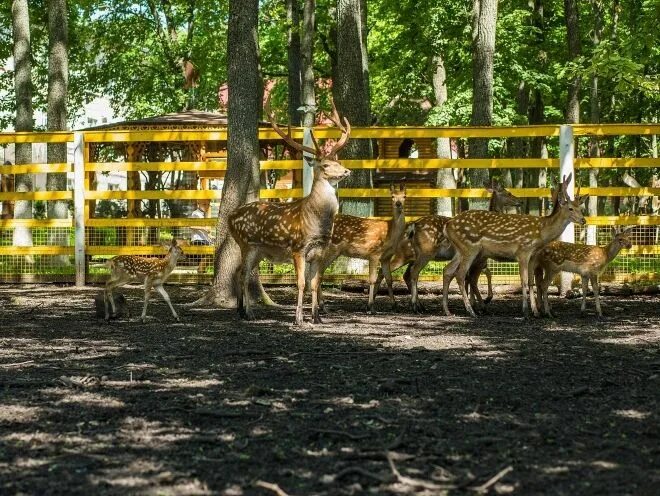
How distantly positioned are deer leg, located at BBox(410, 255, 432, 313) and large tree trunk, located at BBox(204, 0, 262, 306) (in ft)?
7.04

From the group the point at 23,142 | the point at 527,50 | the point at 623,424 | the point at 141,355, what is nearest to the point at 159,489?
the point at 623,424

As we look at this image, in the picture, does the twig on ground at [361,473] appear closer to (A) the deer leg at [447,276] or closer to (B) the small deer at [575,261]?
(A) the deer leg at [447,276]

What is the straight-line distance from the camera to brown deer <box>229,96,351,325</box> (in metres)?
12.3

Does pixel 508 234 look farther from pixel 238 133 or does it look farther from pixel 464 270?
pixel 238 133

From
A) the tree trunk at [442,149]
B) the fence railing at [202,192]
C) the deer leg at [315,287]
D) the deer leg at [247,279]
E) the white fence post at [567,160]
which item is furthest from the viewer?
the tree trunk at [442,149]

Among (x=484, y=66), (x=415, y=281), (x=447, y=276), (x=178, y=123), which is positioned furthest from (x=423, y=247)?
(x=178, y=123)

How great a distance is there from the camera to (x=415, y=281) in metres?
13.9

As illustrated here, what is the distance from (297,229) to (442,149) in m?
19.0

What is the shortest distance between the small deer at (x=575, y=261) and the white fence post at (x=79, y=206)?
24.8ft

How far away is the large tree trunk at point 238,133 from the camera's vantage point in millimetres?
14141

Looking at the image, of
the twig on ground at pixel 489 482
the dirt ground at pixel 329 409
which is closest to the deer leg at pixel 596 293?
the dirt ground at pixel 329 409


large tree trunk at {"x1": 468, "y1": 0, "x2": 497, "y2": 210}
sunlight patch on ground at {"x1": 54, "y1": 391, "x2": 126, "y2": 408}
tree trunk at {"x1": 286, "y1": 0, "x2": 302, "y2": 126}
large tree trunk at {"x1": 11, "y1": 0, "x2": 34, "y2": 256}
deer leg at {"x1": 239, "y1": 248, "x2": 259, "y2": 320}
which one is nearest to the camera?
sunlight patch on ground at {"x1": 54, "y1": 391, "x2": 126, "y2": 408}

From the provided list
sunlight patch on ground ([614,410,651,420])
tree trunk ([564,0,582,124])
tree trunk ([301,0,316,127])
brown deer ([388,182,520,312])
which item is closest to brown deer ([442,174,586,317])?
brown deer ([388,182,520,312])

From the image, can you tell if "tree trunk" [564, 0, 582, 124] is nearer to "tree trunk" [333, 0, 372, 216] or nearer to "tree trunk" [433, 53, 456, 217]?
"tree trunk" [433, 53, 456, 217]
